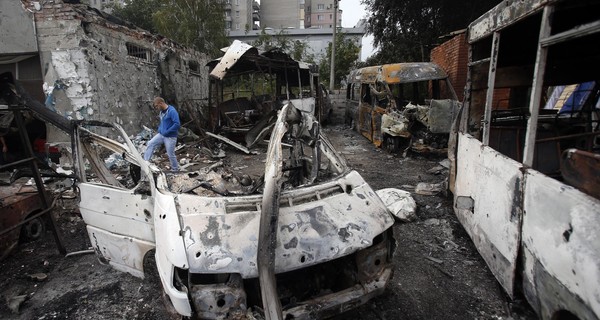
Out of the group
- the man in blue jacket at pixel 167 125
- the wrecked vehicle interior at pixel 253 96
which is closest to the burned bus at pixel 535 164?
the man in blue jacket at pixel 167 125

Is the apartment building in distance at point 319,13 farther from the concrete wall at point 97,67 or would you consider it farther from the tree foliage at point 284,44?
the concrete wall at point 97,67

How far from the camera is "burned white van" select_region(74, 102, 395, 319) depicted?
2.11m

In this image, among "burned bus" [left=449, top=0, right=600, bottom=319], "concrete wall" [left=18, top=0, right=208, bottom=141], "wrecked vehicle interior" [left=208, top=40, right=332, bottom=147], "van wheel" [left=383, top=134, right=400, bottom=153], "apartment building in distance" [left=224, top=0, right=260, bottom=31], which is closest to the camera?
"burned bus" [left=449, top=0, right=600, bottom=319]

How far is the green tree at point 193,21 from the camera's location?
19.0m

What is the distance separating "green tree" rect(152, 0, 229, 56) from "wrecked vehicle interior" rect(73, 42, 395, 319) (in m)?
17.6

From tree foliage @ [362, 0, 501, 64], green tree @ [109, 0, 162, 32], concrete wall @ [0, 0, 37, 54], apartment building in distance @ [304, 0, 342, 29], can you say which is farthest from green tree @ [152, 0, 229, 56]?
apartment building in distance @ [304, 0, 342, 29]

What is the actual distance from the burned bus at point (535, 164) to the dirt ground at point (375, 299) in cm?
26

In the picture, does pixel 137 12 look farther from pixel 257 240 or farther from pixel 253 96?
pixel 257 240

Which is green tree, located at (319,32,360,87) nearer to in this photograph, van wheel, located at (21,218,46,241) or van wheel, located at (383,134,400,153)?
van wheel, located at (383,134,400,153)

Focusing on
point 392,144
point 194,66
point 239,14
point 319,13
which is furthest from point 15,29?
point 319,13

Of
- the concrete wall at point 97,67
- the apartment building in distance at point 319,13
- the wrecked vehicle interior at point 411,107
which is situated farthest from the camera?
the apartment building in distance at point 319,13

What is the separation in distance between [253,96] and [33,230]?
8.48 m

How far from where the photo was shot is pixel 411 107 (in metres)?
7.90

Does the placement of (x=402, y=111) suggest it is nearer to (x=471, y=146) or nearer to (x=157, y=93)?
(x=471, y=146)
